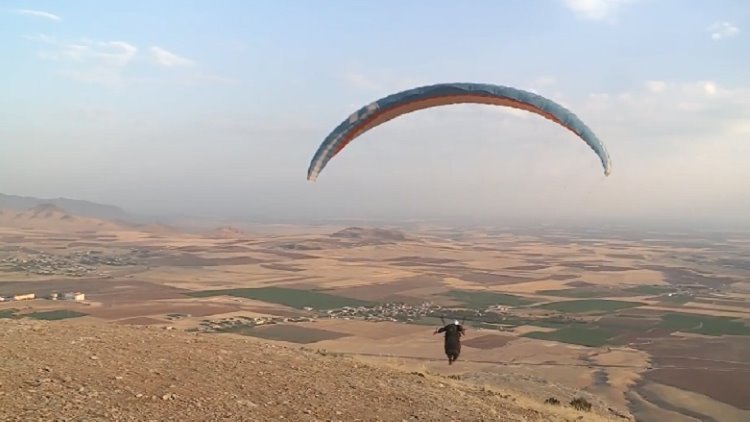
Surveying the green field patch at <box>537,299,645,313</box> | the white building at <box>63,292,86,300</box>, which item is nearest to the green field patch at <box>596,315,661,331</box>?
the green field patch at <box>537,299,645,313</box>

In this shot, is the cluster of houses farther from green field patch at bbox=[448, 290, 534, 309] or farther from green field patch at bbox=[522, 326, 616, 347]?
green field patch at bbox=[522, 326, 616, 347]

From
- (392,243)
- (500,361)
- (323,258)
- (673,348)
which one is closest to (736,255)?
(392,243)

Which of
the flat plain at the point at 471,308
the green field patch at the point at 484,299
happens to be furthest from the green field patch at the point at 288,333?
the green field patch at the point at 484,299

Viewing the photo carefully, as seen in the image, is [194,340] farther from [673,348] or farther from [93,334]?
[673,348]

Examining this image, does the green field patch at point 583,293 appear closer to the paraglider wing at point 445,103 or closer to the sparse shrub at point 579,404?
the sparse shrub at point 579,404

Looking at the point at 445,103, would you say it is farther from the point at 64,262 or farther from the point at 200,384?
the point at 64,262

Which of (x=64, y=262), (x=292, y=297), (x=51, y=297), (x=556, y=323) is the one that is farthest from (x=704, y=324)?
(x=64, y=262)
